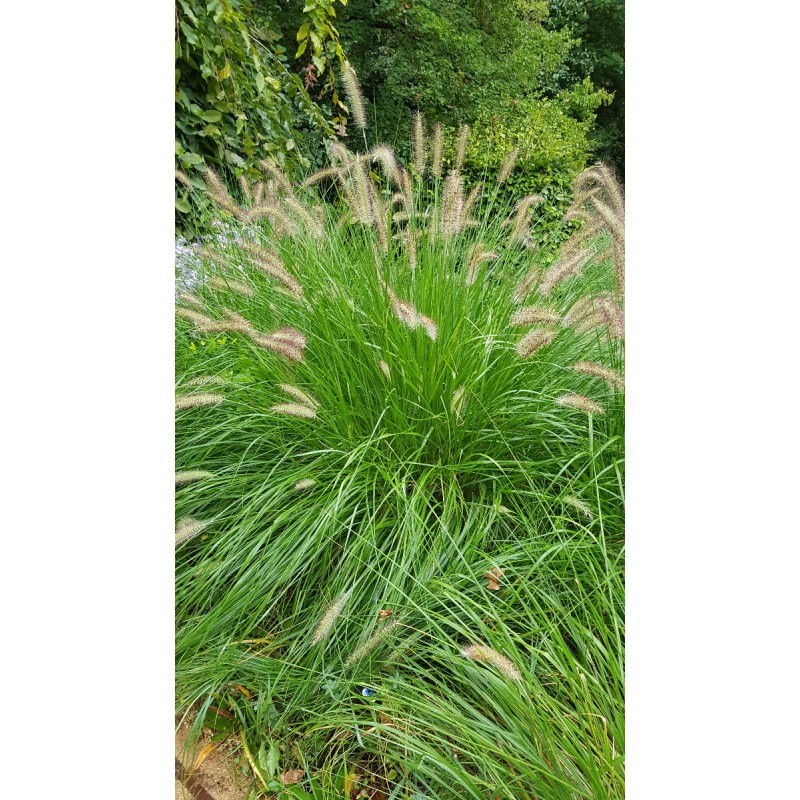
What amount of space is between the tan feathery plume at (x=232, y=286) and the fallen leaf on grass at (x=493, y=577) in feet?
2.90

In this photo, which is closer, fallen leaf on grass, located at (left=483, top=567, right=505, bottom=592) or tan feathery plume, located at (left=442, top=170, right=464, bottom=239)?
fallen leaf on grass, located at (left=483, top=567, right=505, bottom=592)

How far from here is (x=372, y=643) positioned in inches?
35.7

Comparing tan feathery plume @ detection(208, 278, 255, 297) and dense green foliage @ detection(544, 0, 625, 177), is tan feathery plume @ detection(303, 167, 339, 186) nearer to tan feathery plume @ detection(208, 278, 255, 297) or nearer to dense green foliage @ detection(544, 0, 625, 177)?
tan feathery plume @ detection(208, 278, 255, 297)

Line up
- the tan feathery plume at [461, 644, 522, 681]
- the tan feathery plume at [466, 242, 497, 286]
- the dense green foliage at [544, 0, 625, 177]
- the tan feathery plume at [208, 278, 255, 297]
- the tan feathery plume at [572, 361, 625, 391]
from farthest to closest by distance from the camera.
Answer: the dense green foliage at [544, 0, 625, 177] → the tan feathery plume at [208, 278, 255, 297] → the tan feathery plume at [466, 242, 497, 286] → the tan feathery plume at [572, 361, 625, 391] → the tan feathery plume at [461, 644, 522, 681]

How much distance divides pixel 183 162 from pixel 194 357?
3.05ft

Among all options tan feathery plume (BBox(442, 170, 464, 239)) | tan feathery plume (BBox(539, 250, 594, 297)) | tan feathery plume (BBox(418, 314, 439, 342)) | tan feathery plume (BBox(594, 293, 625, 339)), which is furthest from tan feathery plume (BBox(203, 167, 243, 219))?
tan feathery plume (BBox(594, 293, 625, 339))

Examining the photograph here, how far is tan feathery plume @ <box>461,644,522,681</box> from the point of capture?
81 centimetres

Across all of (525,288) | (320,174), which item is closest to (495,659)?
(525,288)

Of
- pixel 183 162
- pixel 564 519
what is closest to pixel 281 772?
pixel 564 519

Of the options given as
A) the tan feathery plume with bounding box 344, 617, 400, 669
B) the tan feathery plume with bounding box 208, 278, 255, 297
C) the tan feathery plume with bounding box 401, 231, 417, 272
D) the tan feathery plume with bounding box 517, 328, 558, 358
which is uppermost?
the tan feathery plume with bounding box 401, 231, 417, 272

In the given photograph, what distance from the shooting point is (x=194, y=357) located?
1.49 metres

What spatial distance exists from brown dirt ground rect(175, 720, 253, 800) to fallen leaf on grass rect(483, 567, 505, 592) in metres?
0.46

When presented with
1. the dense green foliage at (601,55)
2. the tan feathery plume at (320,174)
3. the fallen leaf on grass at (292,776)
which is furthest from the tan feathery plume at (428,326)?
the dense green foliage at (601,55)
